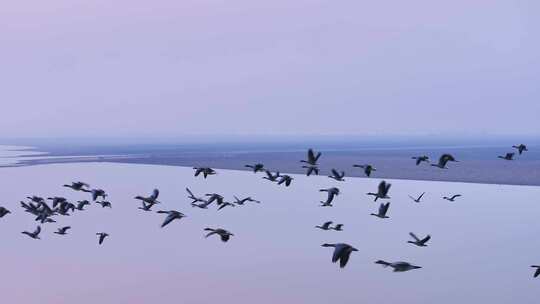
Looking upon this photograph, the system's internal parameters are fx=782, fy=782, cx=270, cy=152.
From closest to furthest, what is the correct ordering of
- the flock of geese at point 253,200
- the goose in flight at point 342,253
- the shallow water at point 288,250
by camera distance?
the goose in flight at point 342,253, the flock of geese at point 253,200, the shallow water at point 288,250

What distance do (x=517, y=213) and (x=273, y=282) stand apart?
22.8m

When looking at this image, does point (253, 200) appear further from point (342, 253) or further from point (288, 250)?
point (342, 253)

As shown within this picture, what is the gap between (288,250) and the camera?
3675cm

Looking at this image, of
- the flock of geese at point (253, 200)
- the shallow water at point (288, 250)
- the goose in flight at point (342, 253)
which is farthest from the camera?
the shallow water at point (288, 250)

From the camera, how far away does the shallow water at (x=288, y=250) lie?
29.8 m

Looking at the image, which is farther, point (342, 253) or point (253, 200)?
point (253, 200)

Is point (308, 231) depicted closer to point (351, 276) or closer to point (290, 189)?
point (351, 276)

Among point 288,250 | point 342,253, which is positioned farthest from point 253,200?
point 342,253

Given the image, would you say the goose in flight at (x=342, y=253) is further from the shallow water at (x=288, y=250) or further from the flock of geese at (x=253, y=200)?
the shallow water at (x=288, y=250)

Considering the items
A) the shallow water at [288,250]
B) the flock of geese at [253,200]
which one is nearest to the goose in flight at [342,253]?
the flock of geese at [253,200]

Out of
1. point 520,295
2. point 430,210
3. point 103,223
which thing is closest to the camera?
point 520,295

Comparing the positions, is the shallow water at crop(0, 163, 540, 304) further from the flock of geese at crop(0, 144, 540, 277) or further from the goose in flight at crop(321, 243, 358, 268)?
the goose in flight at crop(321, 243, 358, 268)

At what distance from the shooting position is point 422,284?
30.5 meters

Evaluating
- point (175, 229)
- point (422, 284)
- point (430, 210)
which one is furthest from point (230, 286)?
point (430, 210)
